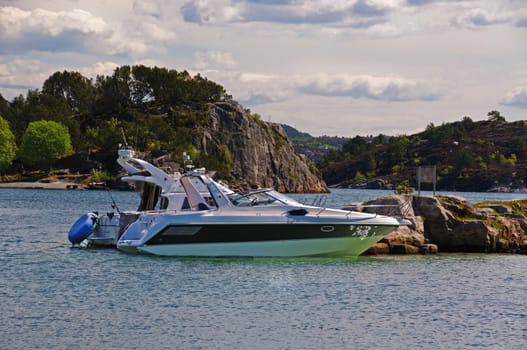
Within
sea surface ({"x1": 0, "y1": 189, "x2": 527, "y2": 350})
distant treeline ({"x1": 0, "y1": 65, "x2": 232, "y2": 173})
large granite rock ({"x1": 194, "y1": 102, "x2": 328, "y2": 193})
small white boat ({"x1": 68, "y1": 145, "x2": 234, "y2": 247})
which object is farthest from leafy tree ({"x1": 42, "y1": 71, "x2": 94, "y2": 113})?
sea surface ({"x1": 0, "y1": 189, "x2": 527, "y2": 350})

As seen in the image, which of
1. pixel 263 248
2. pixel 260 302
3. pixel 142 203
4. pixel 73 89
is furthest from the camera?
pixel 73 89

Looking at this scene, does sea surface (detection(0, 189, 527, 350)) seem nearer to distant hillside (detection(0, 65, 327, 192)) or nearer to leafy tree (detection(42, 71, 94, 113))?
distant hillside (detection(0, 65, 327, 192))

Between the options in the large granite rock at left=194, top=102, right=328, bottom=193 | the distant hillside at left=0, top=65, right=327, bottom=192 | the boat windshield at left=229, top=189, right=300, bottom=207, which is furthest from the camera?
the large granite rock at left=194, top=102, right=328, bottom=193

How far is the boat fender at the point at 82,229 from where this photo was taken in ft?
129

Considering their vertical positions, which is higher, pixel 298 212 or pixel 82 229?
pixel 298 212

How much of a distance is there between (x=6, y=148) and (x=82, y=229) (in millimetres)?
99480

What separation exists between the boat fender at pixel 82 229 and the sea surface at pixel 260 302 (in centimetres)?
171

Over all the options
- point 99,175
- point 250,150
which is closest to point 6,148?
point 99,175

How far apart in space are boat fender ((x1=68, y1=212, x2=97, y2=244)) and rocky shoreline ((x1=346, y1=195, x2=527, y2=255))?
35.0 feet

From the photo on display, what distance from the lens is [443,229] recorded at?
38.5m

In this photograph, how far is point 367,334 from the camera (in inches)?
852

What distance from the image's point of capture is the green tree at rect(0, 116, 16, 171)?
13400 centimetres

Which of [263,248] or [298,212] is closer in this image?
[298,212]

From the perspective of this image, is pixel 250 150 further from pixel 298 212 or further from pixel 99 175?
pixel 298 212
